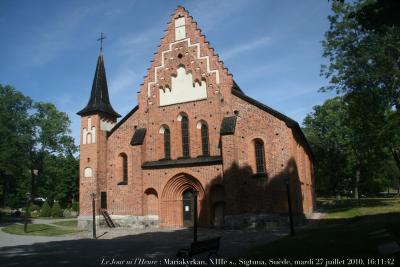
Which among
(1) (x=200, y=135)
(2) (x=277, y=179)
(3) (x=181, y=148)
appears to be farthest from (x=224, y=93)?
(2) (x=277, y=179)

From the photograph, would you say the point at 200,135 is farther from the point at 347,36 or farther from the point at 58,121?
the point at 58,121

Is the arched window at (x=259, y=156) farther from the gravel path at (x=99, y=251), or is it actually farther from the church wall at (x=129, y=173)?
the church wall at (x=129, y=173)

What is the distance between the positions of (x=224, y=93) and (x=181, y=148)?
16.1 feet

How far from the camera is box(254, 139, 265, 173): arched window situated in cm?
2188

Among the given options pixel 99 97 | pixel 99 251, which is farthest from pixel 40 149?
pixel 99 251

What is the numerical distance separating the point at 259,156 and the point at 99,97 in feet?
45.8

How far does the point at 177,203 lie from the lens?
23.9 meters

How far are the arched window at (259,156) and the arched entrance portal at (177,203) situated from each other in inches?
191

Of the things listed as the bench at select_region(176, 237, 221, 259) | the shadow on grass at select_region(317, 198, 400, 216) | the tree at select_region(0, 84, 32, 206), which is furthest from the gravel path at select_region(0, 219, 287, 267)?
the tree at select_region(0, 84, 32, 206)

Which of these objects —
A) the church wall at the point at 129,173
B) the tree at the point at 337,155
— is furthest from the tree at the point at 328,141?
the church wall at the point at 129,173

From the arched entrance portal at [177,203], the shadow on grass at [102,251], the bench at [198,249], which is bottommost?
the shadow on grass at [102,251]

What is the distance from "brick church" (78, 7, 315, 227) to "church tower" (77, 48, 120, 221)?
0.08 metres

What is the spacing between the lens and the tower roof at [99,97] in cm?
2720

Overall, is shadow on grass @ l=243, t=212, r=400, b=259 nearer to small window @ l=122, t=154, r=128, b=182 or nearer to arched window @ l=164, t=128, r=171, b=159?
arched window @ l=164, t=128, r=171, b=159
